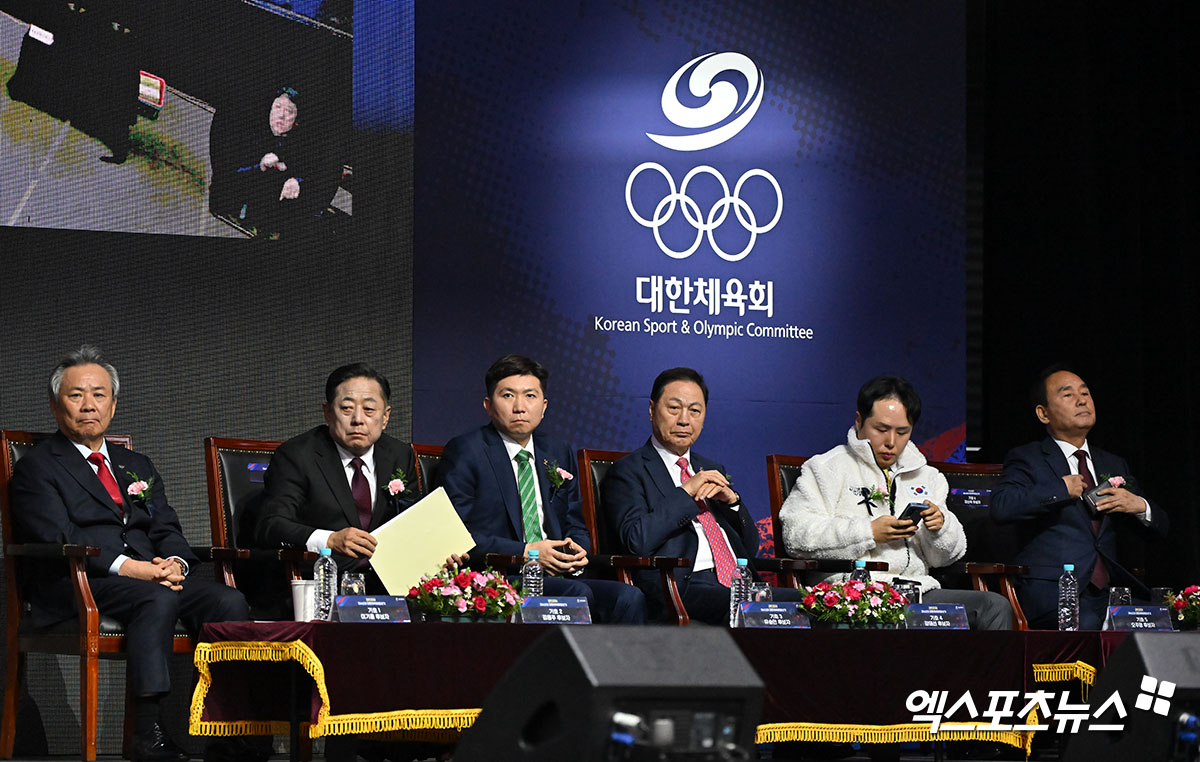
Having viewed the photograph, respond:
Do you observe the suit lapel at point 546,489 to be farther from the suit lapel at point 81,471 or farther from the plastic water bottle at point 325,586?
the suit lapel at point 81,471

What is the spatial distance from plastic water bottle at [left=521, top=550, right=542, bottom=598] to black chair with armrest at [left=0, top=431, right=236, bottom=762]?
2.85 feet

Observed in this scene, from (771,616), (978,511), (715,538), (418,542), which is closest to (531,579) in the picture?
(418,542)

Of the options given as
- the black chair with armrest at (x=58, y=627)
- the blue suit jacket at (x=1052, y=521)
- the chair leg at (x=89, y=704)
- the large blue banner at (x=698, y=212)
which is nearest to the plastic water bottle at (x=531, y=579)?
the black chair with armrest at (x=58, y=627)

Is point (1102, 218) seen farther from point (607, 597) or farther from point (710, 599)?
point (607, 597)

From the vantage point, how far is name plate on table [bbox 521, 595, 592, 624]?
352 centimetres

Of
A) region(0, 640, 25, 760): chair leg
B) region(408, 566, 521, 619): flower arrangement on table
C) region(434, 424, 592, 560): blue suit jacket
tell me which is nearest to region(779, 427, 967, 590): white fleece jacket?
region(434, 424, 592, 560): blue suit jacket

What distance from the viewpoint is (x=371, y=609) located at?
11.2 ft

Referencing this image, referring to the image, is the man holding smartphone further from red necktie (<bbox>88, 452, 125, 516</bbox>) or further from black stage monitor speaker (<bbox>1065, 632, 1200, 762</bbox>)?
red necktie (<bbox>88, 452, 125, 516</bbox>)

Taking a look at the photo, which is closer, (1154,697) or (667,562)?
(1154,697)

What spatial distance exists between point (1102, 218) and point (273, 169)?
332cm

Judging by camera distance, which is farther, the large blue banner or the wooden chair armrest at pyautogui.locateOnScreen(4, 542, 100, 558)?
the large blue banner

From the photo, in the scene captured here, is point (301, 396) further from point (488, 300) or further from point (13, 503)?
point (13, 503)

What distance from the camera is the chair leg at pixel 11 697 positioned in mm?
4328

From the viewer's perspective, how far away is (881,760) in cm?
427
